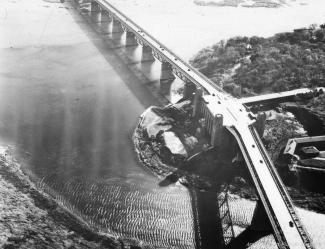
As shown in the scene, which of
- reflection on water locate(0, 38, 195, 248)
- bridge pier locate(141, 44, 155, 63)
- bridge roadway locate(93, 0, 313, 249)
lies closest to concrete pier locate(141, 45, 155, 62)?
bridge pier locate(141, 44, 155, 63)

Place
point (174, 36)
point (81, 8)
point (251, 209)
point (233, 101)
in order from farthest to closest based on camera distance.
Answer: point (81, 8) → point (174, 36) → point (233, 101) → point (251, 209)

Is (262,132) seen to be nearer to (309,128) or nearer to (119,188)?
(309,128)

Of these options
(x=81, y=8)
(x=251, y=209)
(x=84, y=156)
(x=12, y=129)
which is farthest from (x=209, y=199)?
(x=81, y=8)

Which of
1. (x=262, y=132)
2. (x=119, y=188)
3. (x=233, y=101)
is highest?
(x=233, y=101)

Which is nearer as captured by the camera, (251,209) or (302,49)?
(251,209)

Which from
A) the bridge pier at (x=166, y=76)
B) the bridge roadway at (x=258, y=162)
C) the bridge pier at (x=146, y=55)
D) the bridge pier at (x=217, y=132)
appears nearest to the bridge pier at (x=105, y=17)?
the bridge pier at (x=146, y=55)

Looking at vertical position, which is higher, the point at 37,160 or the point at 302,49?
the point at 302,49

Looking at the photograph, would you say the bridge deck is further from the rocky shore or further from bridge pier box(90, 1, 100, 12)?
bridge pier box(90, 1, 100, 12)
